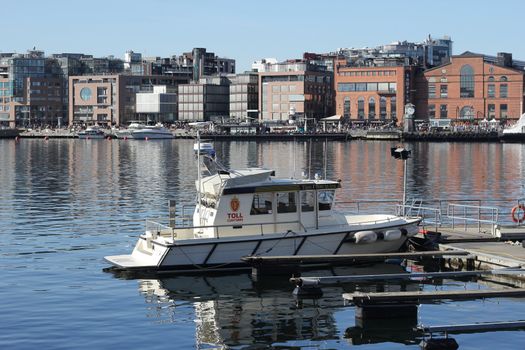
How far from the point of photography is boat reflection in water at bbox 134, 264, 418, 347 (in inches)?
1145

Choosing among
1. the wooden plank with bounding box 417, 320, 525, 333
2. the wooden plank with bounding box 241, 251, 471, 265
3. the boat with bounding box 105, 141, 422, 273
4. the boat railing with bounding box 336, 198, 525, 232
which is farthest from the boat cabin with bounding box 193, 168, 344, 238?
the wooden plank with bounding box 417, 320, 525, 333

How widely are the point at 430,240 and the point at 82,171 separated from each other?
69.0m

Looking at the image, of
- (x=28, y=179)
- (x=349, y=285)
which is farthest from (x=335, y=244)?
(x=28, y=179)

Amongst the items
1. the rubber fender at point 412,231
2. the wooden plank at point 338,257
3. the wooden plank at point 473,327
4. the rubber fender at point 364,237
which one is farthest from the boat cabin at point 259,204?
the wooden plank at point 473,327

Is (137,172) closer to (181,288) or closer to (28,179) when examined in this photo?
(28,179)

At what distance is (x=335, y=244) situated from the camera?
127ft

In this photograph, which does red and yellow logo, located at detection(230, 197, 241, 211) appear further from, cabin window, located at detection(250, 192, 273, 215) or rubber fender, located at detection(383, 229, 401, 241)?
rubber fender, located at detection(383, 229, 401, 241)

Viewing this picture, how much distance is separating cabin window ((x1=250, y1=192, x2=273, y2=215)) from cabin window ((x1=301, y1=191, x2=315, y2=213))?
4.57 ft

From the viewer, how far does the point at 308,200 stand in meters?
39.2

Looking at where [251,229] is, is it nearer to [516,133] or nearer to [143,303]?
[143,303]

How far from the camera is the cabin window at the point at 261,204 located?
3847 cm

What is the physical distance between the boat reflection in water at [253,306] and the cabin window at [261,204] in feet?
8.70

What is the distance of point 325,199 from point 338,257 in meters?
3.33

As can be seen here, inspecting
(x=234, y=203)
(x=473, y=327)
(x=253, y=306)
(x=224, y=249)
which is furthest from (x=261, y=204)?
(x=473, y=327)
